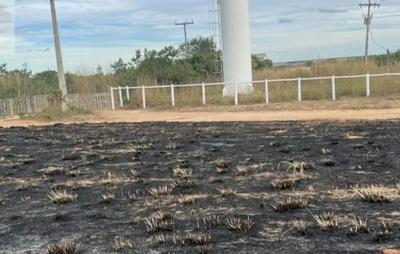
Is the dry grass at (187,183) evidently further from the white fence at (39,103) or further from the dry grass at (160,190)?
the white fence at (39,103)

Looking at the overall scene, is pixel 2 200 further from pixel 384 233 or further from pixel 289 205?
pixel 384 233

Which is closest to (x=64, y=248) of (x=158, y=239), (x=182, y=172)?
(x=158, y=239)

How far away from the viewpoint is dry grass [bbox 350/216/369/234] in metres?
5.65

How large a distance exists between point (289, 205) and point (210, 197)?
4.06 ft

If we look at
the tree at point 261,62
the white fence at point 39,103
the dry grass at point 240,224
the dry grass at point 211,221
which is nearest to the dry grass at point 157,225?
the dry grass at point 211,221

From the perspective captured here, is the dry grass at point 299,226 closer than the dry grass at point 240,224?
Yes

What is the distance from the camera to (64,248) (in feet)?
18.5

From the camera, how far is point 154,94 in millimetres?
33406

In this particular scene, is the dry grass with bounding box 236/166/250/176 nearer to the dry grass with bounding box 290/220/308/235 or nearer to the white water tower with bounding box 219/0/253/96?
the dry grass with bounding box 290/220/308/235

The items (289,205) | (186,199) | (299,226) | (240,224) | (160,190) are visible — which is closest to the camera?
(299,226)

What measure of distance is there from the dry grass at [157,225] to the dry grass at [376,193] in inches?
89.6

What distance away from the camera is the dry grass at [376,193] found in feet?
22.4

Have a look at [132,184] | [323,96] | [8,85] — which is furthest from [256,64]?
[132,184]

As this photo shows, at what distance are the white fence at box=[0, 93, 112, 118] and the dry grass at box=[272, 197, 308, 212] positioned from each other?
93.8ft
